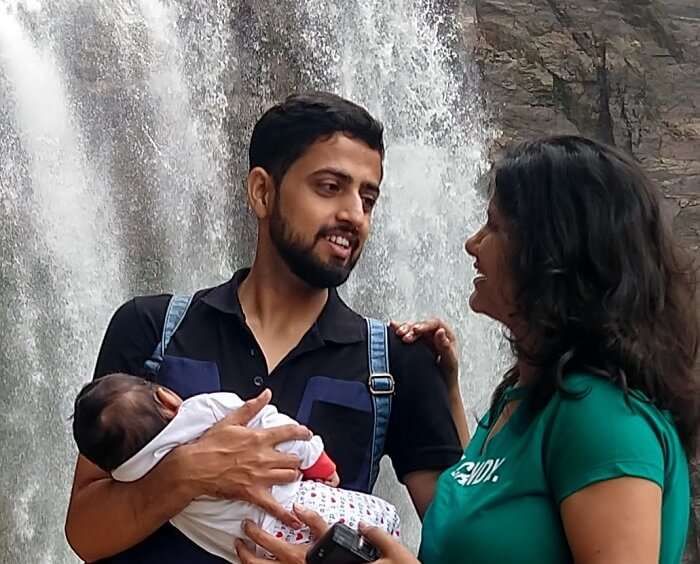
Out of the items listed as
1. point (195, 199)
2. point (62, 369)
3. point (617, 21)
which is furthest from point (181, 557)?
point (617, 21)

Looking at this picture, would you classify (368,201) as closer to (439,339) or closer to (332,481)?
(439,339)

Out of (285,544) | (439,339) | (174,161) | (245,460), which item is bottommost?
(174,161)

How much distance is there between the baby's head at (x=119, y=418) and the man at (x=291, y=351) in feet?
0.19

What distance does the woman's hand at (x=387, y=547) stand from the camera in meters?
1.49

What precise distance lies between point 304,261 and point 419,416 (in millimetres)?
342

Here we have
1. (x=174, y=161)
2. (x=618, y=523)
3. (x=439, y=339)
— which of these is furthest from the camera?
(x=174, y=161)

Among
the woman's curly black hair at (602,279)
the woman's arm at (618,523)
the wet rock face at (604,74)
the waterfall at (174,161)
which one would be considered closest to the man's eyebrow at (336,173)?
the woman's curly black hair at (602,279)

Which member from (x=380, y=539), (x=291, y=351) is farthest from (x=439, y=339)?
(x=380, y=539)

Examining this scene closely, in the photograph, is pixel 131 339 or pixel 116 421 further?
pixel 131 339

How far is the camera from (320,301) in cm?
202

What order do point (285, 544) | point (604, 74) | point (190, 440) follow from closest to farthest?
point (285, 544) → point (190, 440) → point (604, 74)

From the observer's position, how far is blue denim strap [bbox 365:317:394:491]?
186 cm

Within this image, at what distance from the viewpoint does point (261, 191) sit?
2.04 metres

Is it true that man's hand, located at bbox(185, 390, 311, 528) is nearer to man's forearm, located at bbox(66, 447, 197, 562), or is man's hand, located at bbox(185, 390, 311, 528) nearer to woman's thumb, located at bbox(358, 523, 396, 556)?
man's forearm, located at bbox(66, 447, 197, 562)
